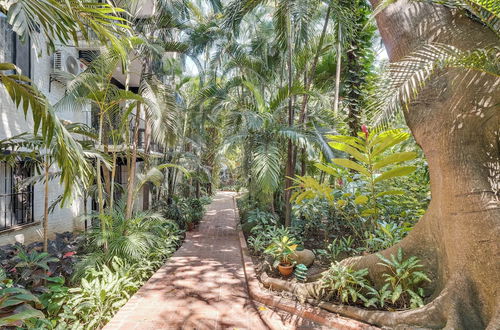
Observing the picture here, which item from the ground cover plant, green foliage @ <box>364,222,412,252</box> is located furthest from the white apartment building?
green foliage @ <box>364,222,412,252</box>

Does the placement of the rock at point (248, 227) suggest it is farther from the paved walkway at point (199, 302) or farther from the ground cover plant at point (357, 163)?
the paved walkway at point (199, 302)

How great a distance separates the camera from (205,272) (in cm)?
500

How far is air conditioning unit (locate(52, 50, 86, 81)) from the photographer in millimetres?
7102

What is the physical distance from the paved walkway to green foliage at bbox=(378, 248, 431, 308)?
1051 mm

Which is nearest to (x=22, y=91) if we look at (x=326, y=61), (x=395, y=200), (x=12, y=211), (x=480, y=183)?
(x=480, y=183)

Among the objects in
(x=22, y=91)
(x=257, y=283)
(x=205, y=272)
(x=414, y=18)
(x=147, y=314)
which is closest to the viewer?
(x=22, y=91)

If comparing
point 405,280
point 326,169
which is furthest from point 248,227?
point 405,280

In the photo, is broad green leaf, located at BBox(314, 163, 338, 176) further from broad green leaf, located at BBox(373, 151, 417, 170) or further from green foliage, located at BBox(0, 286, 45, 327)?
green foliage, located at BBox(0, 286, 45, 327)

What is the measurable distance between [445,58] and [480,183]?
50.9 inches

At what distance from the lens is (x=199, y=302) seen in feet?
12.5

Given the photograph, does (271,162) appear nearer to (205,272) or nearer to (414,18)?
(205,272)

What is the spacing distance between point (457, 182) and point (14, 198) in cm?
794

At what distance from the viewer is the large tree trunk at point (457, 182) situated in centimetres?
257

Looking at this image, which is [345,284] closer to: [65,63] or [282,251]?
[282,251]
